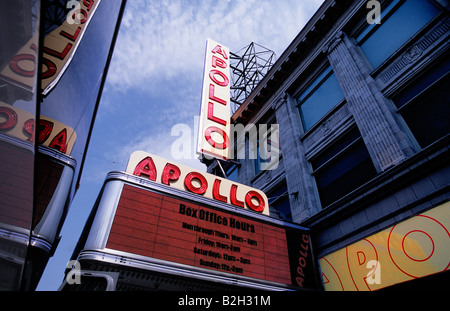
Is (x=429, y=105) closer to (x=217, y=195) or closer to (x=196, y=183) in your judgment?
(x=217, y=195)

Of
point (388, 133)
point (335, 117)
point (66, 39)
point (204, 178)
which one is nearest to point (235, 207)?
point (204, 178)

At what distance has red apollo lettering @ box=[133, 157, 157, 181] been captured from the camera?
278 inches

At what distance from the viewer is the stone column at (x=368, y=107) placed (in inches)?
323

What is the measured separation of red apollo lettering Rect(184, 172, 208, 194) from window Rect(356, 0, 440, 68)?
849 cm

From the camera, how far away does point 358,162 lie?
968cm

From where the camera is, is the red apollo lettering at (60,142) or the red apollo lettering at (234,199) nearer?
the red apollo lettering at (234,199)

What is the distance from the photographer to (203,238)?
685cm

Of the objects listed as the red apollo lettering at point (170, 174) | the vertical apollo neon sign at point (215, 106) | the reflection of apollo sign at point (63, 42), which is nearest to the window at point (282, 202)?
the vertical apollo neon sign at point (215, 106)

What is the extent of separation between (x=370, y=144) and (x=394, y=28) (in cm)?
501

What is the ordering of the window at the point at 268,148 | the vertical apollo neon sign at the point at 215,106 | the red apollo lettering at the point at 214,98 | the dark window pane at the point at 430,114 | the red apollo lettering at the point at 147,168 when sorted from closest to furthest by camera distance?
1. the red apollo lettering at the point at 147,168
2. the dark window pane at the point at 430,114
3. the vertical apollo neon sign at the point at 215,106
4. the red apollo lettering at the point at 214,98
5. the window at the point at 268,148

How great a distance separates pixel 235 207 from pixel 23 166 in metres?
5.91

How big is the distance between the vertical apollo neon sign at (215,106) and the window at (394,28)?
662cm

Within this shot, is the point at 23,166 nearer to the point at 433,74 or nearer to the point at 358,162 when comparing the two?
the point at 358,162

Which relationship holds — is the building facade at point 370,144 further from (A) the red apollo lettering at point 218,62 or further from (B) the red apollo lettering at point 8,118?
(B) the red apollo lettering at point 8,118
